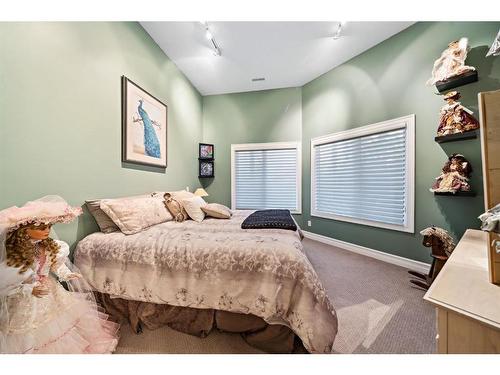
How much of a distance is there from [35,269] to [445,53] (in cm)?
403

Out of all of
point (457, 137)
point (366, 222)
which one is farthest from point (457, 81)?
point (366, 222)

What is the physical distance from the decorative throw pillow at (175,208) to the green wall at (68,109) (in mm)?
377

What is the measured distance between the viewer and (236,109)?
3.97 m

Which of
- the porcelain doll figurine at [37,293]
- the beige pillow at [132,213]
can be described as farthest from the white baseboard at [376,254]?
the porcelain doll figurine at [37,293]

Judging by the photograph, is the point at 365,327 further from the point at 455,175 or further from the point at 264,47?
the point at 264,47

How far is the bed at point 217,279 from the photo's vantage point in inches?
43.1

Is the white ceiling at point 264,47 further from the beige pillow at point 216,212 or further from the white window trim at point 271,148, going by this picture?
the beige pillow at point 216,212

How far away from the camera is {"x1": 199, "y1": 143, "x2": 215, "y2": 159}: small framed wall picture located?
387cm

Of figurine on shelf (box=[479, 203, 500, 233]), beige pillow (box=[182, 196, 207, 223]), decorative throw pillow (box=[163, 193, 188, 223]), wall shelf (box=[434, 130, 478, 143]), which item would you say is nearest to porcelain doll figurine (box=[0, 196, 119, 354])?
decorative throw pillow (box=[163, 193, 188, 223])

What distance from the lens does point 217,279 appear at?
1.23 m

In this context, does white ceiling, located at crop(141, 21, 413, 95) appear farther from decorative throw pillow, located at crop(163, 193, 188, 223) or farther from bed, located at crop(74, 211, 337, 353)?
bed, located at crop(74, 211, 337, 353)

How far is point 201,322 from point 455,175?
283cm

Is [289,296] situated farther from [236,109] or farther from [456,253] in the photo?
[236,109]
